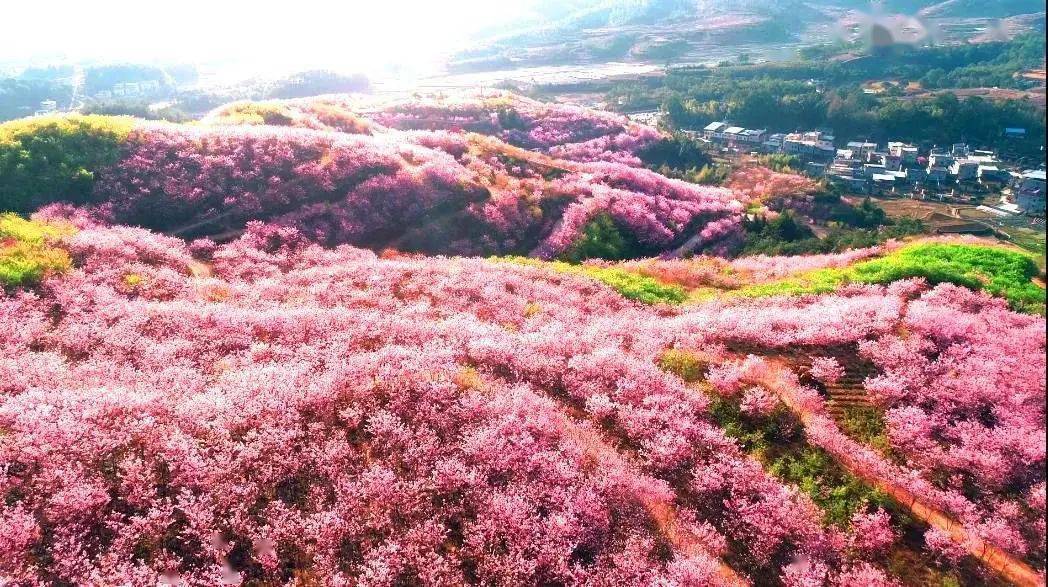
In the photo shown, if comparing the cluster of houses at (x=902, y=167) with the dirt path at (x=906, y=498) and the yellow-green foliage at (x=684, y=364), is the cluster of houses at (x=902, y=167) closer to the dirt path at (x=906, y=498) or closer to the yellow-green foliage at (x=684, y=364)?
the dirt path at (x=906, y=498)

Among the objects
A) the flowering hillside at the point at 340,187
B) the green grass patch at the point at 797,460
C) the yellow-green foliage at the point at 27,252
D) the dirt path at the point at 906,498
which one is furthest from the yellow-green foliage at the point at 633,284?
the yellow-green foliage at the point at 27,252

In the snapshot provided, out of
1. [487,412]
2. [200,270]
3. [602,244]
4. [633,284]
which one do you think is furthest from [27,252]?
[602,244]

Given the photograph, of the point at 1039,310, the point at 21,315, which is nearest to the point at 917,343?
the point at 1039,310

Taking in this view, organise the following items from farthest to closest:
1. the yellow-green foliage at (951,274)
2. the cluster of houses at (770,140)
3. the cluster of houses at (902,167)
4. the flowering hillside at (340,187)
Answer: the cluster of houses at (770,140)
the cluster of houses at (902,167)
the flowering hillside at (340,187)
the yellow-green foliage at (951,274)

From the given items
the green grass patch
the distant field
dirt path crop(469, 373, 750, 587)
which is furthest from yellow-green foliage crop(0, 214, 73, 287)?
the distant field

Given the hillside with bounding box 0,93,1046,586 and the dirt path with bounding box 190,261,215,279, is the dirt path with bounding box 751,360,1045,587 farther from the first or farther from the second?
the dirt path with bounding box 190,261,215,279

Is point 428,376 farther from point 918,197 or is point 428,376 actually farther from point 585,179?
point 918,197
